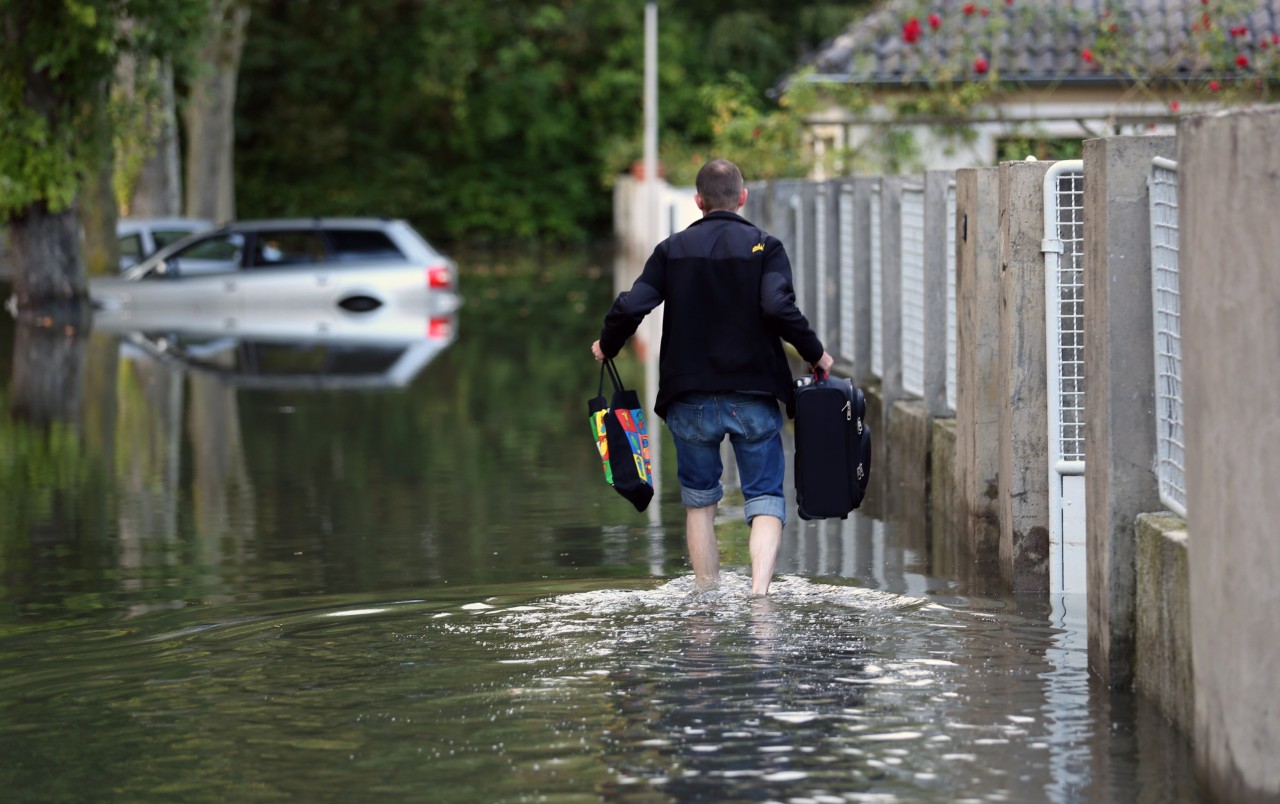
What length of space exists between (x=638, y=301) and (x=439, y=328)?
16.6 m

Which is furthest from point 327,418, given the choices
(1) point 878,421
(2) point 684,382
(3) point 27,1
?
(3) point 27,1

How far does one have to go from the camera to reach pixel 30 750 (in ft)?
18.9

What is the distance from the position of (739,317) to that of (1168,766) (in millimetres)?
2580

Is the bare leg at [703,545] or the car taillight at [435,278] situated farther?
the car taillight at [435,278]

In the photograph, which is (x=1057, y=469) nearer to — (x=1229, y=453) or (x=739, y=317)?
(x=739, y=317)

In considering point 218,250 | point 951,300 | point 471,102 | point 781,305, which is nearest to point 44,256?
point 218,250

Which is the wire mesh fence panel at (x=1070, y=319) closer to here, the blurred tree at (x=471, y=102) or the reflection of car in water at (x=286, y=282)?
the reflection of car in water at (x=286, y=282)

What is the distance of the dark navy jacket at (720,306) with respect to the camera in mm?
7473

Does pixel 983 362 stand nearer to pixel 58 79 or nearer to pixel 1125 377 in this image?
pixel 1125 377

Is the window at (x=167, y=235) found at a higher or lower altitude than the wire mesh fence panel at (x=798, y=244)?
higher

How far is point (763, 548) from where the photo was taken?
771cm

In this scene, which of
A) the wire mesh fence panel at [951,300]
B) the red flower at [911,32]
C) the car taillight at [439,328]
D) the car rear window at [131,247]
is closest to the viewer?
Result: the wire mesh fence panel at [951,300]

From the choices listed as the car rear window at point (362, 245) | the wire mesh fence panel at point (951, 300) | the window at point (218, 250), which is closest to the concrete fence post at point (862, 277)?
the wire mesh fence panel at point (951, 300)

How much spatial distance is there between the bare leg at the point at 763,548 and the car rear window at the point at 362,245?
18699 mm
